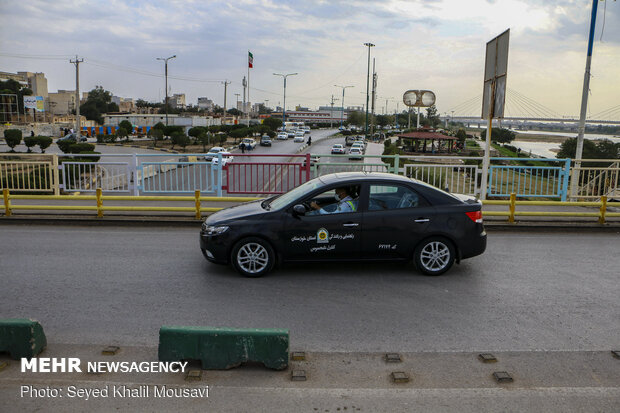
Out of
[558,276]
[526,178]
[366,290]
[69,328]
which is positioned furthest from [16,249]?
[526,178]

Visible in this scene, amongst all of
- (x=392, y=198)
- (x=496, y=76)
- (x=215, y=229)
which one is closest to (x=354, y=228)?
(x=392, y=198)

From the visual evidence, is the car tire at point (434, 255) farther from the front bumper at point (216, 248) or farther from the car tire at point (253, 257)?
the front bumper at point (216, 248)

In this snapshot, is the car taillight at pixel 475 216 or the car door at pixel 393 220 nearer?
the car door at pixel 393 220

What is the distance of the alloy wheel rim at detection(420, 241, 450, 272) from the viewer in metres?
7.32

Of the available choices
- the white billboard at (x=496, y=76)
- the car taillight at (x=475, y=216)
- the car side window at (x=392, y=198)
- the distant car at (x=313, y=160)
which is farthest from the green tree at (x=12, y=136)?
the car taillight at (x=475, y=216)

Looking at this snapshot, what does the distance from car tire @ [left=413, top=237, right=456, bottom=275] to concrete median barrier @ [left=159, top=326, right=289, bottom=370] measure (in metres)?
3.33

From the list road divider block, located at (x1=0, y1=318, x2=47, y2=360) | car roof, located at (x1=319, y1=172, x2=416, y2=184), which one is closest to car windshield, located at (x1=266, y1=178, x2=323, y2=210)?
car roof, located at (x1=319, y1=172, x2=416, y2=184)

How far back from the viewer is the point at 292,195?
7625 mm

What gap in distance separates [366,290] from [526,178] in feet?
27.5

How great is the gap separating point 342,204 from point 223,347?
3313 mm

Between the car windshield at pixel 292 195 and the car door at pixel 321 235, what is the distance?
11.7 inches

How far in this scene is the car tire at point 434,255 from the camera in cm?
729

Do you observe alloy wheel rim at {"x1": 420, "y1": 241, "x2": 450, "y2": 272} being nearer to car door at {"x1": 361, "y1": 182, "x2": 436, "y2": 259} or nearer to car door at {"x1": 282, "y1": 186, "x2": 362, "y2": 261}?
car door at {"x1": 361, "y1": 182, "x2": 436, "y2": 259}

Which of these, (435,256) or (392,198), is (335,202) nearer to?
(392,198)
